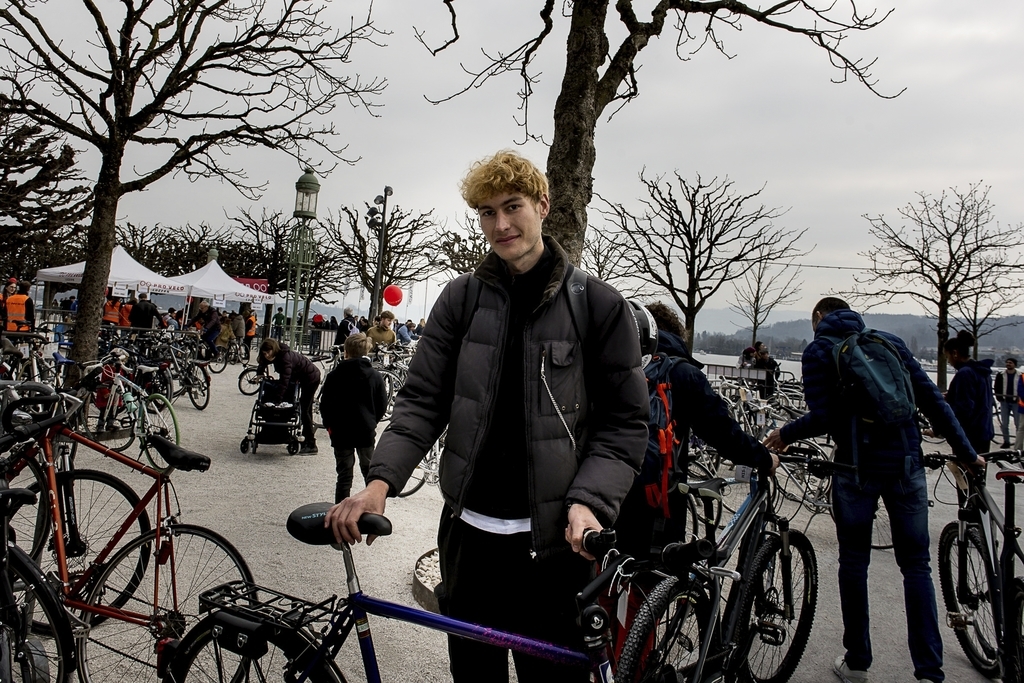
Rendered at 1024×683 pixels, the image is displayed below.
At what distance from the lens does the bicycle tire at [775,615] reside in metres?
3.20

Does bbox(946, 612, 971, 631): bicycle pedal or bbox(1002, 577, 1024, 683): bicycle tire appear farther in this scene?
bbox(946, 612, 971, 631): bicycle pedal

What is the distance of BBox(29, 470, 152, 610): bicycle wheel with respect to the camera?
3.26 meters

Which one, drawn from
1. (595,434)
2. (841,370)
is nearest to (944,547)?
(841,370)

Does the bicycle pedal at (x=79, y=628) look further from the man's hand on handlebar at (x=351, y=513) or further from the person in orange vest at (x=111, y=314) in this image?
the person in orange vest at (x=111, y=314)

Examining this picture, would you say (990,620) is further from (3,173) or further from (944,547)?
(3,173)

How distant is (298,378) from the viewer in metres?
9.06

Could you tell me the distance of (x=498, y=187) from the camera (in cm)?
192

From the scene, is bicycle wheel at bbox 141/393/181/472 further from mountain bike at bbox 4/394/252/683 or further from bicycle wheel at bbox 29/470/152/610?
mountain bike at bbox 4/394/252/683

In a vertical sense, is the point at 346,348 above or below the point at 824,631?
above

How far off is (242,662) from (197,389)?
10.5m

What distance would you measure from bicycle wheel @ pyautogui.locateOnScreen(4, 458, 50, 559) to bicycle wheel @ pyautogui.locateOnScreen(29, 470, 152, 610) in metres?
0.12

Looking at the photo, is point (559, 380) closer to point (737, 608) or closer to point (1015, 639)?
point (737, 608)

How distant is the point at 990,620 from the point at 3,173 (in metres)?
19.1

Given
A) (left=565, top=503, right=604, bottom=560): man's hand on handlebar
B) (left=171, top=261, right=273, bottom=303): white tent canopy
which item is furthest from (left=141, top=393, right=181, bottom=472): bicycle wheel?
(left=171, top=261, right=273, bottom=303): white tent canopy
